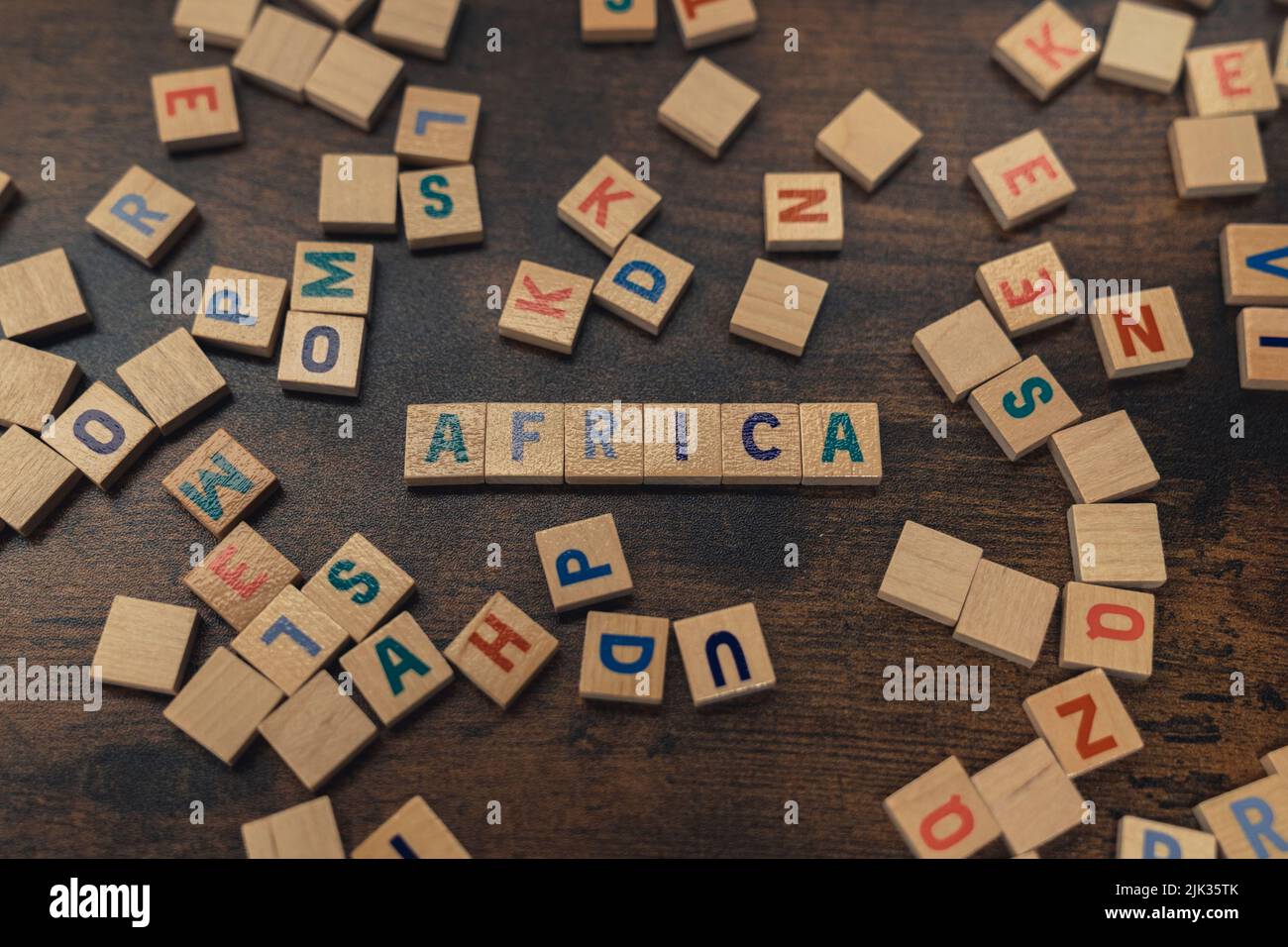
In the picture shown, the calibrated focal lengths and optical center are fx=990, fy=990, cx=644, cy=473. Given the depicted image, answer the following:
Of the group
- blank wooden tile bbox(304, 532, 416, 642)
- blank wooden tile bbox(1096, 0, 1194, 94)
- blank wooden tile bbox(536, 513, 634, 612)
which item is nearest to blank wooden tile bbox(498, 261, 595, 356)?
blank wooden tile bbox(536, 513, 634, 612)

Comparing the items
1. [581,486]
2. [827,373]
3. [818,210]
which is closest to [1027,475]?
[827,373]

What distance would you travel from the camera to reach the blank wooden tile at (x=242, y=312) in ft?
4.82

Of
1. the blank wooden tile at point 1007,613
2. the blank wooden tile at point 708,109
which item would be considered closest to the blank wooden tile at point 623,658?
the blank wooden tile at point 1007,613

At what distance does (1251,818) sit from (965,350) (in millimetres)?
730

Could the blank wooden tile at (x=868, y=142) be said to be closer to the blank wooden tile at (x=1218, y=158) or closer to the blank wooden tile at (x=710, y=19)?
the blank wooden tile at (x=710, y=19)

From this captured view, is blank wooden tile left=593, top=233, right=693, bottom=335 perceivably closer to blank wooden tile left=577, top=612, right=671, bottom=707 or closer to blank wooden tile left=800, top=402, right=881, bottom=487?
blank wooden tile left=800, top=402, right=881, bottom=487

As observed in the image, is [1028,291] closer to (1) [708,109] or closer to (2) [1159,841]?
(1) [708,109]

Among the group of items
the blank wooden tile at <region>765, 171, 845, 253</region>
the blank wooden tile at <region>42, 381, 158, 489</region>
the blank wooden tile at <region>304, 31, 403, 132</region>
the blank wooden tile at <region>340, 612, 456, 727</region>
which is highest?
the blank wooden tile at <region>304, 31, 403, 132</region>

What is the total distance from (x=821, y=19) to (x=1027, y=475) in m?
0.84

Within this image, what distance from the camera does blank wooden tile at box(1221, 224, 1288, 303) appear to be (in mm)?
1506

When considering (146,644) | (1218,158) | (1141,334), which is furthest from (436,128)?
(1218,158)

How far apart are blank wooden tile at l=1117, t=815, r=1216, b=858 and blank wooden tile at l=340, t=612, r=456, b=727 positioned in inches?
35.8

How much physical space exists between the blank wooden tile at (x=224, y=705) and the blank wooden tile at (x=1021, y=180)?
4.22 feet

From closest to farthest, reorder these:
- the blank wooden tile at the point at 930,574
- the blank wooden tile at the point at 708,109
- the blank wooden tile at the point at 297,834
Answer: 1. the blank wooden tile at the point at 297,834
2. the blank wooden tile at the point at 930,574
3. the blank wooden tile at the point at 708,109
